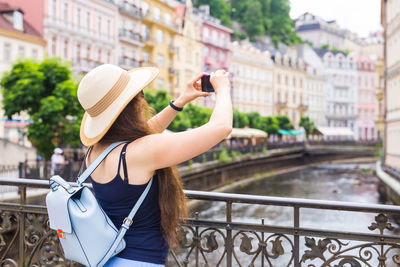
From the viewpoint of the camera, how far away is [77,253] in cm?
221

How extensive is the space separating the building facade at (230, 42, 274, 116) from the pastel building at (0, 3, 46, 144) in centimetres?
3154

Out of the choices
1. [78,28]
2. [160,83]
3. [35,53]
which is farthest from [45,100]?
[160,83]

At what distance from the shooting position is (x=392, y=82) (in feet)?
94.6

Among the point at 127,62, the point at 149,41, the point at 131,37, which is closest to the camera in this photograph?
the point at 127,62

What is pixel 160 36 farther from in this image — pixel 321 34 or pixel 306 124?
pixel 321 34

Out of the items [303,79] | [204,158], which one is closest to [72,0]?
[204,158]

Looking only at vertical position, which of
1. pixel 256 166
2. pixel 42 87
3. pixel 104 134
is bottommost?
pixel 256 166

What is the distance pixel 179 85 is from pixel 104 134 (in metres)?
49.4

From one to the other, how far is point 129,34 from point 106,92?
138 feet

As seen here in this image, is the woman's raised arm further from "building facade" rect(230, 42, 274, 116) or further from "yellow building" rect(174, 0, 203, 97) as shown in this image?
"building facade" rect(230, 42, 274, 116)

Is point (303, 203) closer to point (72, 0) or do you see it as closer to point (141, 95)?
point (141, 95)

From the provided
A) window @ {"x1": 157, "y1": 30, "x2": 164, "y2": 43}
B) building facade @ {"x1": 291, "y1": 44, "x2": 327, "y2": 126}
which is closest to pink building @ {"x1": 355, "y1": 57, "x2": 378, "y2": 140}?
building facade @ {"x1": 291, "y1": 44, "x2": 327, "y2": 126}

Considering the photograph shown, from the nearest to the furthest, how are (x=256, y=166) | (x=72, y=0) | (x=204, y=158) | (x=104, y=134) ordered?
(x=104, y=134) → (x=204, y=158) → (x=72, y=0) → (x=256, y=166)

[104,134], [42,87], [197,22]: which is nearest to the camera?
[104,134]
